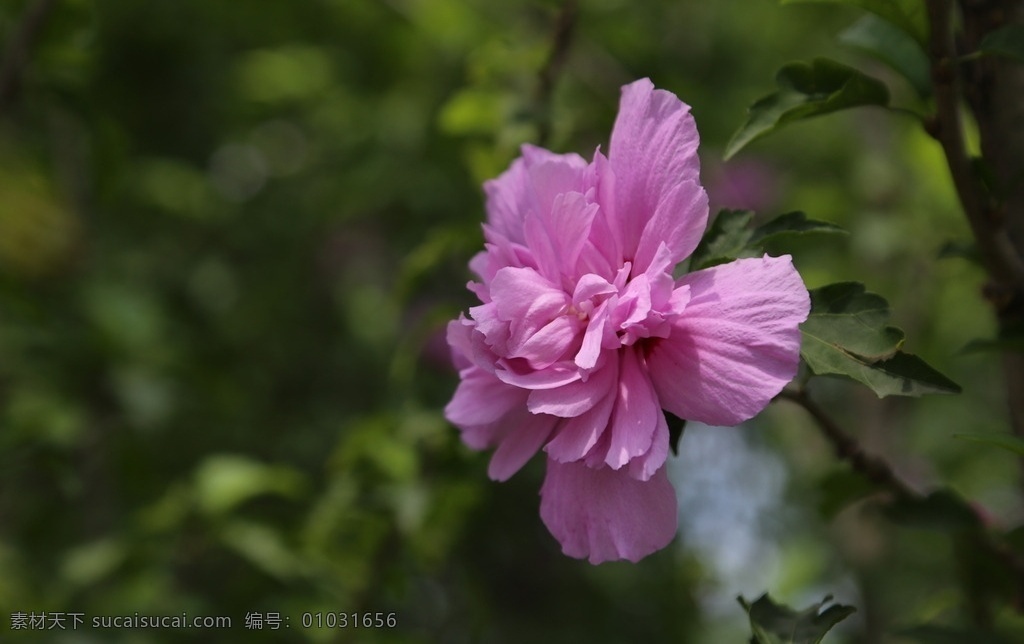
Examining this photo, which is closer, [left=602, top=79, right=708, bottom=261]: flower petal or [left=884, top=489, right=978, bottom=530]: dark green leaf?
[left=602, top=79, right=708, bottom=261]: flower petal

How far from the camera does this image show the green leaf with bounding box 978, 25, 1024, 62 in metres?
0.84

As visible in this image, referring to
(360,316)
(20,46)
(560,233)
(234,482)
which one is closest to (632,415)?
(560,233)

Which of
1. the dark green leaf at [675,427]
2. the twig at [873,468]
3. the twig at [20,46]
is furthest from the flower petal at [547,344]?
the twig at [20,46]

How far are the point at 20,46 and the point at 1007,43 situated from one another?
1.51 metres

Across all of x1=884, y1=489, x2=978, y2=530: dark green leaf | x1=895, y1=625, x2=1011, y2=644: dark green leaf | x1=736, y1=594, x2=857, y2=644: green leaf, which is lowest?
x1=895, y1=625, x2=1011, y2=644: dark green leaf

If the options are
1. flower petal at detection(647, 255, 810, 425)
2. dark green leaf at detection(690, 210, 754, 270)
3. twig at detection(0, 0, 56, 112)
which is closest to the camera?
flower petal at detection(647, 255, 810, 425)

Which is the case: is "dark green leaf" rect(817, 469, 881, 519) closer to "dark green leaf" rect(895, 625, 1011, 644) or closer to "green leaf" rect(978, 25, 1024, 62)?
"dark green leaf" rect(895, 625, 1011, 644)

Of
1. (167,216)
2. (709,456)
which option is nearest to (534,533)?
(709,456)

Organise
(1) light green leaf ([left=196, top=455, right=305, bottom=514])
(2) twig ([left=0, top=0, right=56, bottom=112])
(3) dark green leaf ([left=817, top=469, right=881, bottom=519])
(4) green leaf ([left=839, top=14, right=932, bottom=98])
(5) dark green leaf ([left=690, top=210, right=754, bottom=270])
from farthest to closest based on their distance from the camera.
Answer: (1) light green leaf ([left=196, top=455, right=305, bottom=514]) → (2) twig ([left=0, top=0, right=56, bottom=112]) → (3) dark green leaf ([left=817, top=469, right=881, bottom=519]) → (4) green leaf ([left=839, top=14, right=932, bottom=98]) → (5) dark green leaf ([left=690, top=210, right=754, bottom=270])

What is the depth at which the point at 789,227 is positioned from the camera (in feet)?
2.78

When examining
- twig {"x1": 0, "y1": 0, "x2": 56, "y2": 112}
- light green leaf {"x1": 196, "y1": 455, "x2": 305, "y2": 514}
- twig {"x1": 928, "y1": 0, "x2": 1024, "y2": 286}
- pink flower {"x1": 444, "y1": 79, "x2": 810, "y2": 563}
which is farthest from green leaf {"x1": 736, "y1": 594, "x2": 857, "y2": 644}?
twig {"x1": 0, "y1": 0, "x2": 56, "y2": 112}

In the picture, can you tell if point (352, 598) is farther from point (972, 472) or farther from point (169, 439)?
point (972, 472)

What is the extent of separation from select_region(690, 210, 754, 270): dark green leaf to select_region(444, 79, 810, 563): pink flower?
0.18 ft

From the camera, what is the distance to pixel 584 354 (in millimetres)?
768
